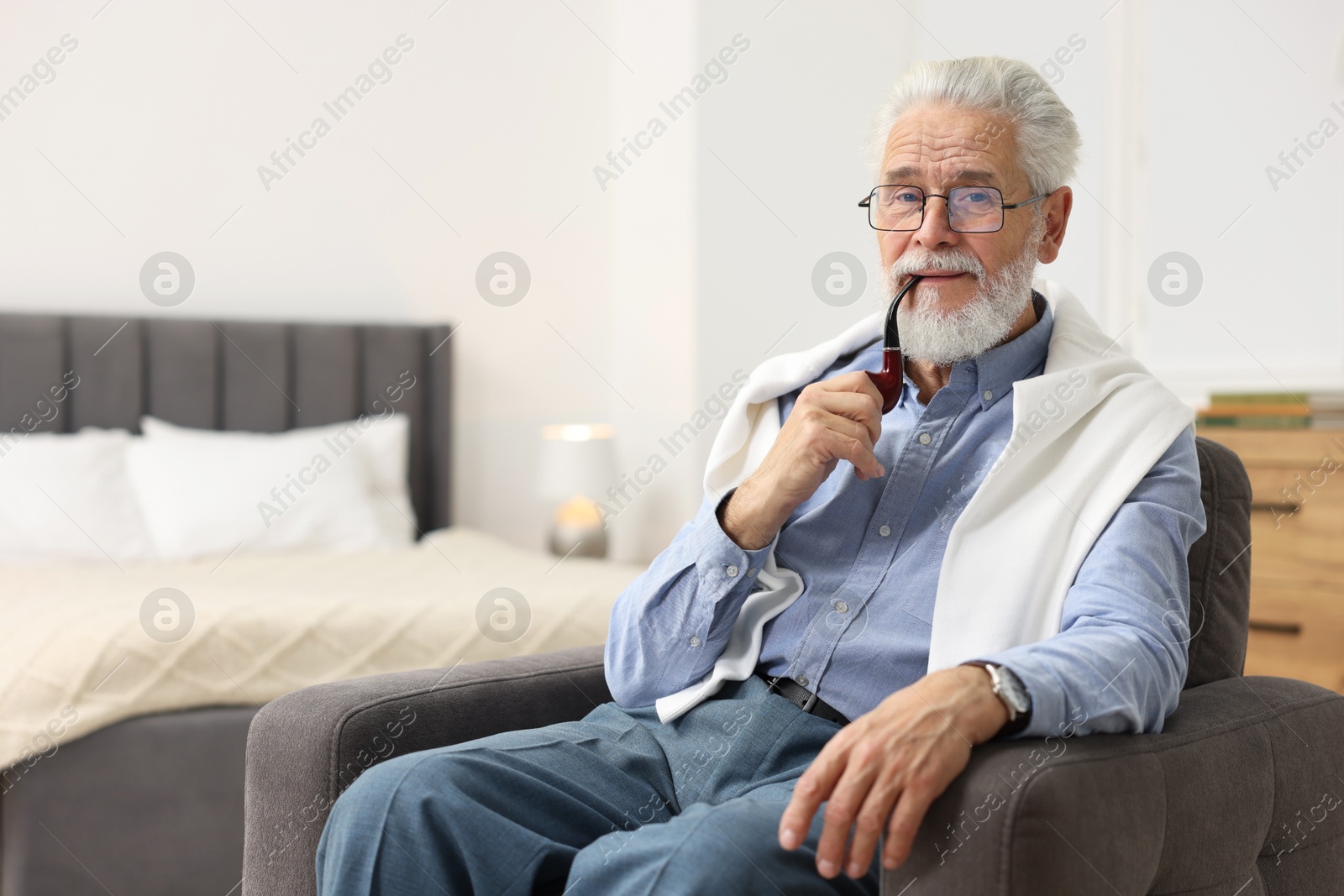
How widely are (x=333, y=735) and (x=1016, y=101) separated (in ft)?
3.75

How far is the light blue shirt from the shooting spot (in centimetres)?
117

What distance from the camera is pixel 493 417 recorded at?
4262mm

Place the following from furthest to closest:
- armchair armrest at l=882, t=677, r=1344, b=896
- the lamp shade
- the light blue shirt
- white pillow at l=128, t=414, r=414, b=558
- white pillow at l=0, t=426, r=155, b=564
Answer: the lamp shade
white pillow at l=128, t=414, r=414, b=558
white pillow at l=0, t=426, r=155, b=564
the light blue shirt
armchair armrest at l=882, t=677, r=1344, b=896

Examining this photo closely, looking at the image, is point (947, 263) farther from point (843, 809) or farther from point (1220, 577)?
point (843, 809)

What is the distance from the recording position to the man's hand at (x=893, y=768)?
892 millimetres

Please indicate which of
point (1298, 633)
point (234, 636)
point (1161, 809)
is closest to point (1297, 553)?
point (1298, 633)

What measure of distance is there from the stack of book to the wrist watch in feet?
6.51

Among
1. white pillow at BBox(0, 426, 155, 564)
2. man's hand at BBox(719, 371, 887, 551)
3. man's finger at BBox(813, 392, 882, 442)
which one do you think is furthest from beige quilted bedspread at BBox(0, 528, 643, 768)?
man's finger at BBox(813, 392, 882, 442)

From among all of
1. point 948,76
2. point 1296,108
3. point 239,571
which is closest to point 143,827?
point 239,571

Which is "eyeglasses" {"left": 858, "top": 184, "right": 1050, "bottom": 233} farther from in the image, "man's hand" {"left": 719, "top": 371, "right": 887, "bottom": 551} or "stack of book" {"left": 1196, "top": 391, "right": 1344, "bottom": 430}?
"stack of book" {"left": 1196, "top": 391, "right": 1344, "bottom": 430}

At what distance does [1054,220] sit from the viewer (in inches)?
58.7

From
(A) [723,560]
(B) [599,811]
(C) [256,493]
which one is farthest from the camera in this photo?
(C) [256,493]

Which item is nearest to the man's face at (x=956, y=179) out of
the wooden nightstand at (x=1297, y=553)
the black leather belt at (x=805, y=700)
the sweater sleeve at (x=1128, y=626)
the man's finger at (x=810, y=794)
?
the sweater sleeve at (x=1128, y=626)

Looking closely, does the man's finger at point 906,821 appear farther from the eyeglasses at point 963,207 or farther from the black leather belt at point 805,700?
the eyeglasses at point 963,207
